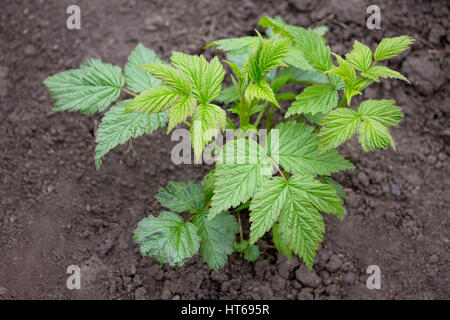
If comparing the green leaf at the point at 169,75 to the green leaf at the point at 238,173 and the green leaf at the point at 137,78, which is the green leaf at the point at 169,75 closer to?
the green leaf at the point at 238,173

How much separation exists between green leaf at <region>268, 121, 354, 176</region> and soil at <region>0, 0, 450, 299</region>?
31.2 inches

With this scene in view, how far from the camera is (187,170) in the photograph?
9.39 feet

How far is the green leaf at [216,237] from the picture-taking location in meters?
2.21

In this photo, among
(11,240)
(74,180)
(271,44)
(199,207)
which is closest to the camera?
(271,44)

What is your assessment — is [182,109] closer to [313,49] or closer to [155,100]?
[155,100]

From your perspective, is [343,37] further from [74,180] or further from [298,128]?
[74,180]

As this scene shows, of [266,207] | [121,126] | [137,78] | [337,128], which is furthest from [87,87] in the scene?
[337,128]

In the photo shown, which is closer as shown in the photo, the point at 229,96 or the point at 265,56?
the point at 265,56

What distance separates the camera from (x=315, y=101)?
6.71 feet

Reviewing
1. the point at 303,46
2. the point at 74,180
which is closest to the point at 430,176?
the point at 303,46

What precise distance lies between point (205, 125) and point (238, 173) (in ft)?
1.00

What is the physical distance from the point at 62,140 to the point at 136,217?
2.78 feet

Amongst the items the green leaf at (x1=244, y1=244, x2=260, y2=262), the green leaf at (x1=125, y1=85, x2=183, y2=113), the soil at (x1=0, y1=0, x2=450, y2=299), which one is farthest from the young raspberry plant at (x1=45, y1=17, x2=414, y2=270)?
the soil at (x1=0, y1=0, x2=450, y2=299)

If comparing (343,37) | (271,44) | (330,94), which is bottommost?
(330,94)
